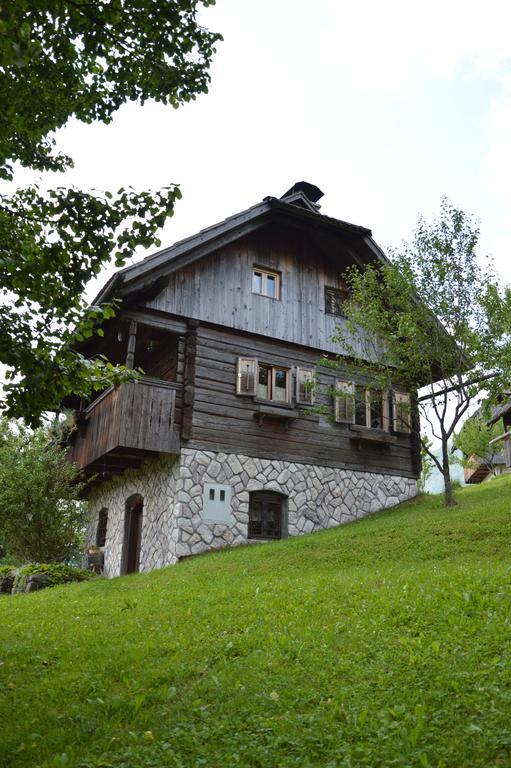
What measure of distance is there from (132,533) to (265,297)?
8087mm

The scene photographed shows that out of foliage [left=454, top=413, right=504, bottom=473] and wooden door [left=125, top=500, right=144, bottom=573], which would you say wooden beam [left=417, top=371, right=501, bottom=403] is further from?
foliage [left=454, top=413, right=504, bottom=473]

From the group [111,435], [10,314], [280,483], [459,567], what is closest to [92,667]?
[10,314]

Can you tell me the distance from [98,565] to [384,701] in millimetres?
16854

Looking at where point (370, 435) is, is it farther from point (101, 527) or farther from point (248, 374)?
point (101, 527)

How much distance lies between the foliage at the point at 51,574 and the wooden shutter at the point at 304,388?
7718mm

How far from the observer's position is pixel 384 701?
573 centimetres

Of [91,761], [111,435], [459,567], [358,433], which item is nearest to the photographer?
[91,761]

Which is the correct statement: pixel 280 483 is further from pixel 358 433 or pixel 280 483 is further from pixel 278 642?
pixel 278 642

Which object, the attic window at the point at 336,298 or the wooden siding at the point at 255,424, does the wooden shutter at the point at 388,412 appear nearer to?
the wooden siding at the point at 255,424

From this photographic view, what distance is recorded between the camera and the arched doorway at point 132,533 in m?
19.5

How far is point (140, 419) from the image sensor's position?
54.1ft

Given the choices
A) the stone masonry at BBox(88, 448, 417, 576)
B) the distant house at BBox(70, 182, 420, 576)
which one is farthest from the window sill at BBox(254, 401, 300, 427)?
the stone masonry at BBox(88, 448, 417, 576)

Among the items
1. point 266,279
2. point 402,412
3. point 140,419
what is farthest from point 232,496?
point 266,279

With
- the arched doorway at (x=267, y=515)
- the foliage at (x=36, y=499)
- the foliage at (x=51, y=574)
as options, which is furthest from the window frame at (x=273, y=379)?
the foliage at (x=51, y=574)
